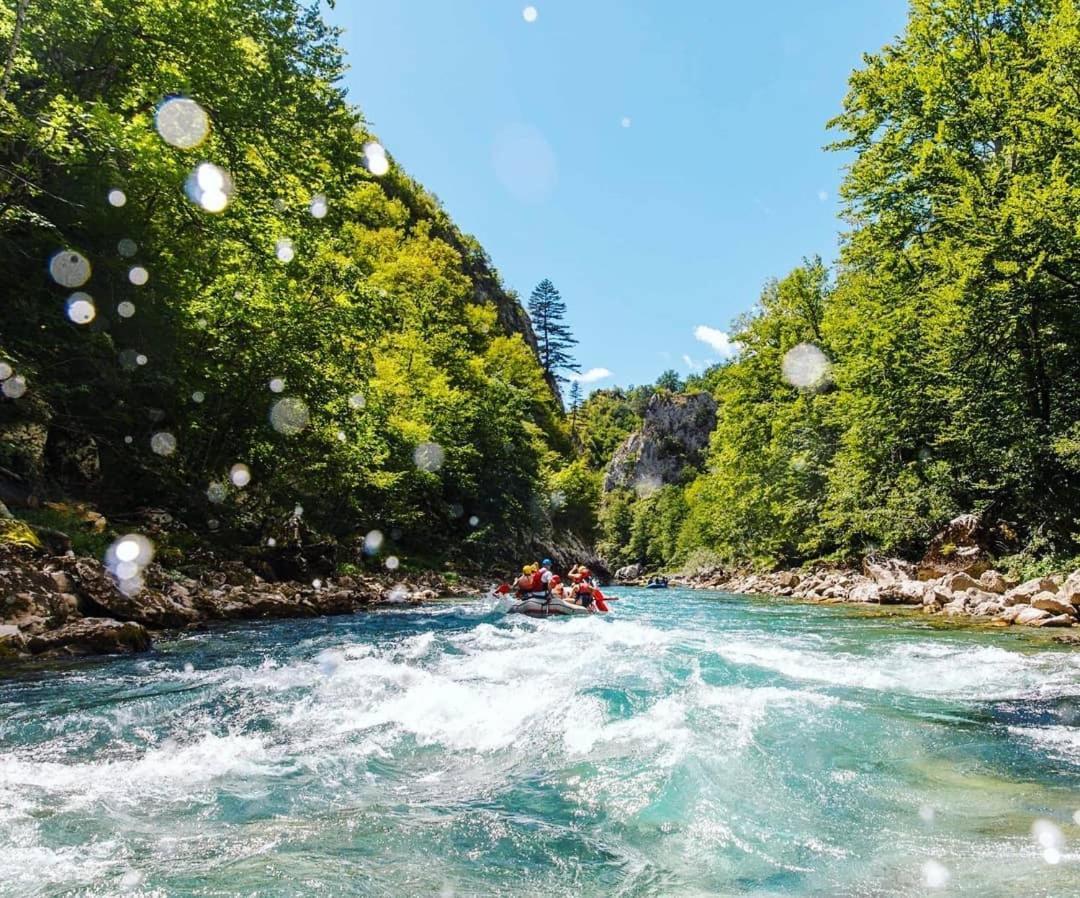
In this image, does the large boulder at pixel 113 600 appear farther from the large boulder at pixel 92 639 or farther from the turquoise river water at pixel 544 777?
the turquoise river water at pixel 544 777

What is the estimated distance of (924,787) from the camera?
166 inches

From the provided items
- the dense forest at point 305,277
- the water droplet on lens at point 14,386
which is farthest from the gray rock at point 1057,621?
the water droplet on lens at point 14,386

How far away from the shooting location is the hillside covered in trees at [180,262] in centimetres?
1186

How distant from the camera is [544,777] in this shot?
4605 mm

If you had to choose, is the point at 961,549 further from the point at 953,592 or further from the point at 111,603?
the point at 111,603

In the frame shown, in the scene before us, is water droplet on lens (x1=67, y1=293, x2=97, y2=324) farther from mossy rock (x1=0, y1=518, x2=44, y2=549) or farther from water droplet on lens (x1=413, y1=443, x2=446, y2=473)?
water droplet on lens (x1=413, y1=443, x2=446, y2=473)

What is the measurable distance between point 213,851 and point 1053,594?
1426 centimetres

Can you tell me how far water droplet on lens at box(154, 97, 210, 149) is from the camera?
12.5 metres

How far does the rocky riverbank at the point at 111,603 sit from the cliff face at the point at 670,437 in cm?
8342

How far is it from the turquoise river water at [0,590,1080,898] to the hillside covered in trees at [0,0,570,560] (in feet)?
25.5

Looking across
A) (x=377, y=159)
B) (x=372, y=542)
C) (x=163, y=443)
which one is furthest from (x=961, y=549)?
(x=377, y=159)

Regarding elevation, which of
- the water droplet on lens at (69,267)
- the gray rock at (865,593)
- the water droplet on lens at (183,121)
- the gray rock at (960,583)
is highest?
the water droplet on lens at (183,121)

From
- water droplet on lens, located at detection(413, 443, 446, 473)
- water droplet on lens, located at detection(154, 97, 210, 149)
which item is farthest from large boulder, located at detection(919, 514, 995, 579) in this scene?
water droplet on lens, located at detection(154, 97, 210, 149)

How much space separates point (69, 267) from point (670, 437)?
8946 cm
